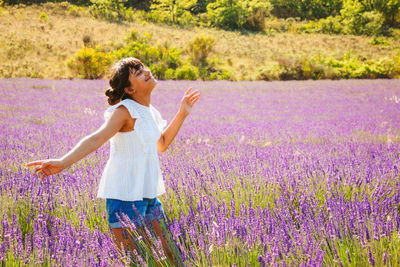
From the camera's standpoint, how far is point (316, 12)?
46125mm

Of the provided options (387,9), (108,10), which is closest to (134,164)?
(108,10)

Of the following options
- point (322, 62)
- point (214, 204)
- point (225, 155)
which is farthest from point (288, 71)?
point (214, 204)

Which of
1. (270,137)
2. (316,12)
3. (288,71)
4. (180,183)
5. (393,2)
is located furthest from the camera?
(316,12)

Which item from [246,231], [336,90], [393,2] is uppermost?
[393,2]

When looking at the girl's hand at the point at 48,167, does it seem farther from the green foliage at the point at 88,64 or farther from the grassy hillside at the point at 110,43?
the grassy hillside at the point at 110,43

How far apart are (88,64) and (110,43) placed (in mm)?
6881

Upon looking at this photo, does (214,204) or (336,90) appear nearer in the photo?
(214,204)

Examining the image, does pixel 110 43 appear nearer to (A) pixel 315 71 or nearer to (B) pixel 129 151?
(A) pixel 315 71

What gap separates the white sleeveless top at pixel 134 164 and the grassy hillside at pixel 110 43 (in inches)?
670

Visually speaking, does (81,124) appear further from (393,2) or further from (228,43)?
(393,2)

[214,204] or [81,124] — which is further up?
[214,204]

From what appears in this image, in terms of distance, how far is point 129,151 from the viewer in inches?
69.8

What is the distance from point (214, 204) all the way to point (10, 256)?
3.29ft

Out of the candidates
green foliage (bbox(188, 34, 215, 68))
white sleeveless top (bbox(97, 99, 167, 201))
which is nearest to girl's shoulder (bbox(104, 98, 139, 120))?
white sleeveless top (bbox(97, 99, 167, 201))
